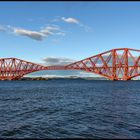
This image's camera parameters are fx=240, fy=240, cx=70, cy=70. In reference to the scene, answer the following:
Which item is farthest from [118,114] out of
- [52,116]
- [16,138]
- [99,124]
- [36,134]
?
[16,138]

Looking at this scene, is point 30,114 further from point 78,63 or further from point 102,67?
point 78,63

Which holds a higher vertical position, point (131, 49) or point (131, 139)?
point (131, 49)

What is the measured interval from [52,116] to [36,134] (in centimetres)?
804

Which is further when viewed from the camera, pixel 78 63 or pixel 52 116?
pixel 78 63

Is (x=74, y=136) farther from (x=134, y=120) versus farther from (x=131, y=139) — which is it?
(x=134, y=120)

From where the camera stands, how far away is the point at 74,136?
19312mm

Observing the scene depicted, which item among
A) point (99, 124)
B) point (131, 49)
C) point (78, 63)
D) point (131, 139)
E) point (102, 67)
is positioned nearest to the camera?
point (131, 139)

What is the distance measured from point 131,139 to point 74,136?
4.44 meters

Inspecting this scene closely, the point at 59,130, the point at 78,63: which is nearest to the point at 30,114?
the point at 59,130

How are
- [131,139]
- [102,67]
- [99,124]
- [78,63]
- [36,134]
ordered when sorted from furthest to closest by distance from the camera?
[78,63]
[102,67]
[99,124]
[36,134]
[131,139]

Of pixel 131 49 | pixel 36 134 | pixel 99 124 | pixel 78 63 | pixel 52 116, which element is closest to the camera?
pixel 36 134

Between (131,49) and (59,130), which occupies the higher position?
(131,49)

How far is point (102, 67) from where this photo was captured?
166 metres

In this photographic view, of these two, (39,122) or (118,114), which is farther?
(118,114)
